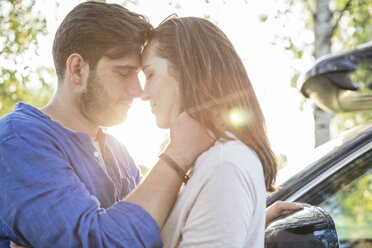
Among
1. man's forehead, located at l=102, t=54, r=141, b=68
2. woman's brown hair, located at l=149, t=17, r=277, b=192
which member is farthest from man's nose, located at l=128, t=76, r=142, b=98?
woman's brown hair, located at l=149, t=17, r=277, b=192

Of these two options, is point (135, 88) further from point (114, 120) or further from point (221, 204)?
point (221, 204)

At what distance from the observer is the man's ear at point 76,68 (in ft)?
7.49

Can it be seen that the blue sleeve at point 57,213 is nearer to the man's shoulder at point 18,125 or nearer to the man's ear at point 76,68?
the man's shoulder at point 18,125

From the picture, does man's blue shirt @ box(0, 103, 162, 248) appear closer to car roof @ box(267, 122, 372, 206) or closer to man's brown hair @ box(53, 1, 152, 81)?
man's brown hair @ box(53, 1, 152, 81)

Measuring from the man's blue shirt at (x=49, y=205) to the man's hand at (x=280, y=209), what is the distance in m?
0.51

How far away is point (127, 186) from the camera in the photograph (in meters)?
2.26

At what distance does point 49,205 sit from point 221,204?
59 centimetres

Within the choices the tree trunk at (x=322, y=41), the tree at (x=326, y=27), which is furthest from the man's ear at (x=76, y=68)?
the tree trunk at (x=322, y=41)

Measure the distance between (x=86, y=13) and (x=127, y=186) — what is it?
872 mm

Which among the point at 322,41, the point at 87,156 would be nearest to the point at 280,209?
the point at 87,156

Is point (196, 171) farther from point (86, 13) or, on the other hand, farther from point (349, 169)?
point (86, 13)

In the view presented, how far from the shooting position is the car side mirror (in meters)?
1.56

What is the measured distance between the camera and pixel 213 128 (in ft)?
5.49

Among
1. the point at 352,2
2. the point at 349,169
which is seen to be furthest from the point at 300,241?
the point at 352,2
